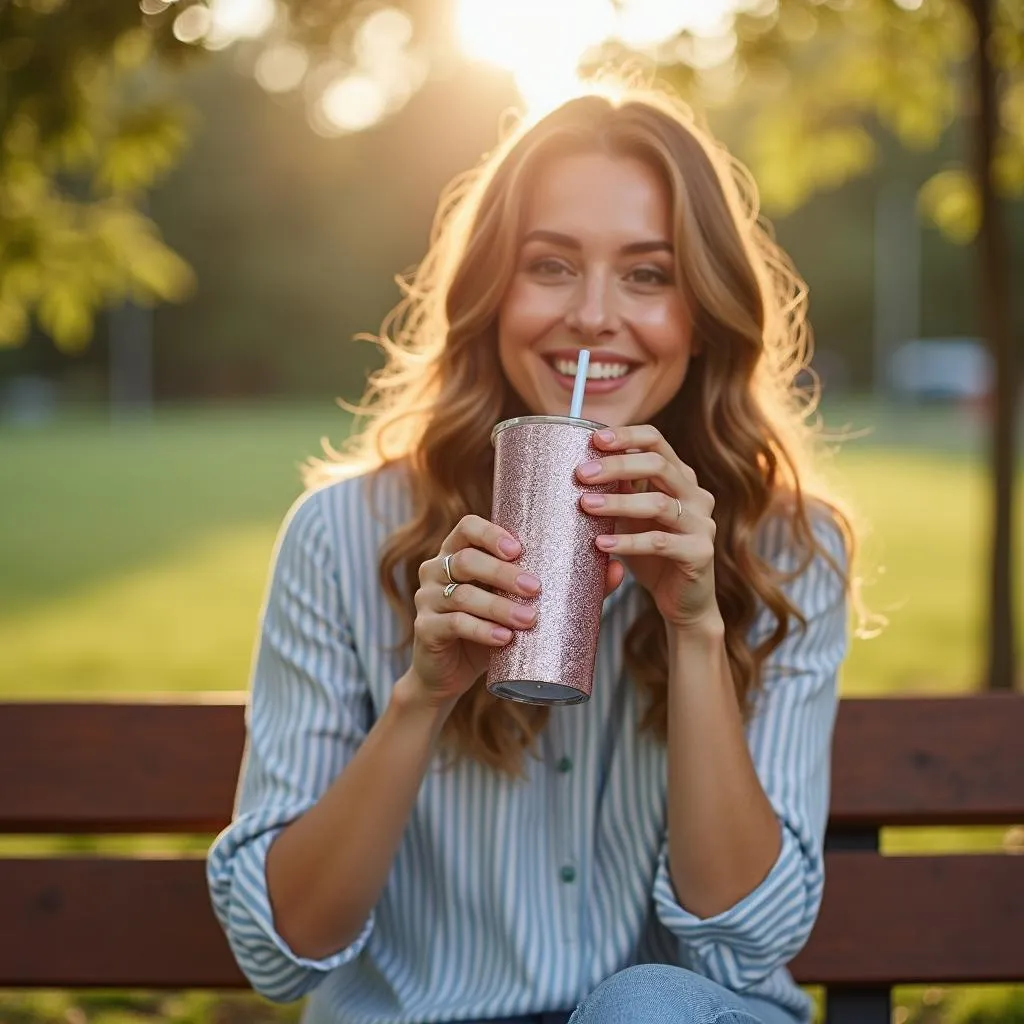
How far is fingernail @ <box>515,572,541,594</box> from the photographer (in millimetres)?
1665

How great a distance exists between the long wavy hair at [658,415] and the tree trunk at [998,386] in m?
3.54

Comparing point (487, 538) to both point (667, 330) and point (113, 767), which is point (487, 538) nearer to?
point (667, 330)

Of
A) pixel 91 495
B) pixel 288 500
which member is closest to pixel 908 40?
pixel 288 500

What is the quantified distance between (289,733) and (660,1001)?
69cm

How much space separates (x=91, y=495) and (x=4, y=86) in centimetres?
1697

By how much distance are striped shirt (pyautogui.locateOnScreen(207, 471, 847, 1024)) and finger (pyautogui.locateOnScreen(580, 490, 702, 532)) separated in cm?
57

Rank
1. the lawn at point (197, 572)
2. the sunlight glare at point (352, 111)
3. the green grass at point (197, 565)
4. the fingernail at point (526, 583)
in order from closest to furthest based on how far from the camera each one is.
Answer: the fingernail at point (526, 583), the lawn at point (197, 572), the green grass at point (197, 565), the sunlight glare at point (352, 111)

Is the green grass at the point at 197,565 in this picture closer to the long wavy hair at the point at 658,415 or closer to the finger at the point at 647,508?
the long wavy hair at the point at 658,415


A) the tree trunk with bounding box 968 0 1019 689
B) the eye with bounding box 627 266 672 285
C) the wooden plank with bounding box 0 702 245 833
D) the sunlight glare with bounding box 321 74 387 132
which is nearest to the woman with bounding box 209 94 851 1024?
the eye with bounding box 627 266 672 285

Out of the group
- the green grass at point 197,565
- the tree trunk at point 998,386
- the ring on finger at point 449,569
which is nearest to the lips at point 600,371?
the ring on finger at point 449,569

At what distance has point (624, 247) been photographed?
2.23m

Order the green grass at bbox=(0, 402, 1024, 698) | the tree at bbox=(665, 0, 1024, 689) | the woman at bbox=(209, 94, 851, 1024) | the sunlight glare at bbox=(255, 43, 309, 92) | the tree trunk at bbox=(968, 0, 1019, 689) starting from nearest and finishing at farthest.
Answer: the woman at bbox=(209, 94, 851, 1024), the tree at bbox=(665, 0, 1024, 689), the tree trunk at bbox=(968, 0, 1019, 689), the green grass at bbox=(0, 402, 1024, 698), the sunlight glare at bbox=(255, 43, 309, 92)

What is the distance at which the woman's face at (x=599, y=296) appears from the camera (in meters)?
2.19

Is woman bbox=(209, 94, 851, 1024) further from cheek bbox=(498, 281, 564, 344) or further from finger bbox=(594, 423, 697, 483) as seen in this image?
finger bbox=(594, 423, 697, 483)
